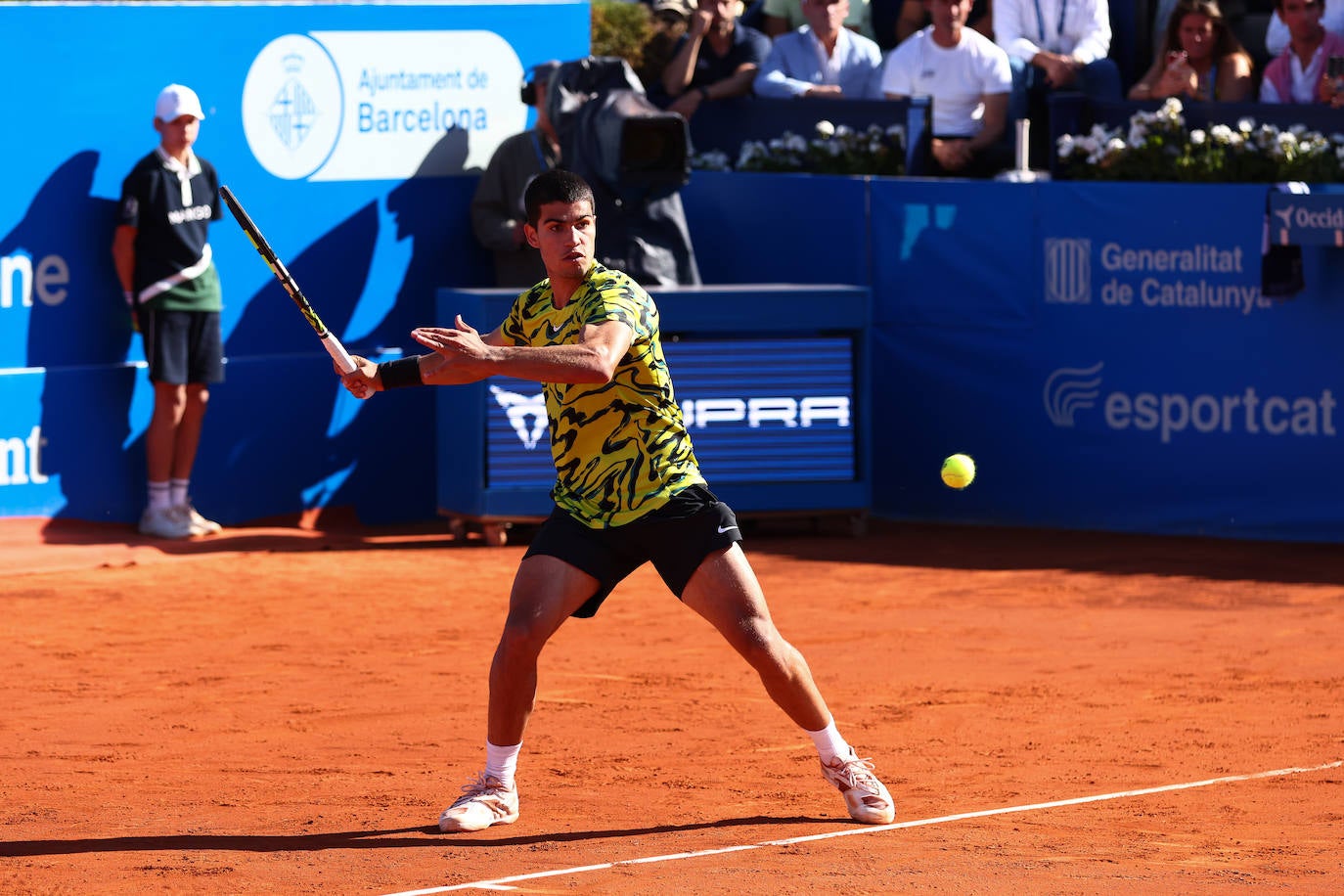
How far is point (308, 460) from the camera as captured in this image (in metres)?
13.1

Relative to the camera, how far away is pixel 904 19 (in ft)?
50.9

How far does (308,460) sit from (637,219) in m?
2.49

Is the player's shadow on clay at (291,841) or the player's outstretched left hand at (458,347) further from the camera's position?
the player's shadow on clay at (291,841)

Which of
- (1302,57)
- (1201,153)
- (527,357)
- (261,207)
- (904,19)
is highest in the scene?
(904,19)

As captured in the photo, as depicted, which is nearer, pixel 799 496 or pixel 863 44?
pixel 799 496

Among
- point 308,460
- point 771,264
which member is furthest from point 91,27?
point 771,264

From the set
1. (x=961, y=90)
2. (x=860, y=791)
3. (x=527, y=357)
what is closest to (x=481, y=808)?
(x=860, y=791)

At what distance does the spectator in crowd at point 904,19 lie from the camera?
49.6ft

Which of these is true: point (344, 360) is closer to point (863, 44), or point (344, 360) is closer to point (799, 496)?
point (799, 496)

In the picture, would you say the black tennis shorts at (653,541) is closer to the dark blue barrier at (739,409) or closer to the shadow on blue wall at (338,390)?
the dark blue barrier at (739,409)

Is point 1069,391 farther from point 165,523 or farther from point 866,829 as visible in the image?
point 866,829

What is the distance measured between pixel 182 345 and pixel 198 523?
1084 millimetres

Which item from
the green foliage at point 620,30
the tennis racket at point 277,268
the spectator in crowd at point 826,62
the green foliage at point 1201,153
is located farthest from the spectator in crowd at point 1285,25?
the green foliage at point 620,30

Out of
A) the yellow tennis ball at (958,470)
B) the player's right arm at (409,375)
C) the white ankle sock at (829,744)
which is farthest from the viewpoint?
the yellow tennis ball at (958,470)
